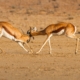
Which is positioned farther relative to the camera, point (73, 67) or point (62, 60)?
point (62, 60)

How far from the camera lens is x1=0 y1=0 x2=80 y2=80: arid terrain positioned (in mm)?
10086

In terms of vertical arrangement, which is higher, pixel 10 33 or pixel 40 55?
pixel 10 33

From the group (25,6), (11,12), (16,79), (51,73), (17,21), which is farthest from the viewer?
(25,6)

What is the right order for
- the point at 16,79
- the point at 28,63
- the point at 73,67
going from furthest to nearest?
the point at 28,63 → the point at 73,67 → the point at 16,79

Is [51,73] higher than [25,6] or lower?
lower

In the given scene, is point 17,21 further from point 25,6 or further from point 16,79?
point 16,79

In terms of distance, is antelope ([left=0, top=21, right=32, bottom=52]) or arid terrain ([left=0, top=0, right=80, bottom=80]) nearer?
arid terrain ([left=0, top=0, right=80, bottom=80])

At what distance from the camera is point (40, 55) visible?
43.5 feet

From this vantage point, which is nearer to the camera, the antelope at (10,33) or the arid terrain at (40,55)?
the arid terrain at (40,55)

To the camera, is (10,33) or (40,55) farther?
(10,33)

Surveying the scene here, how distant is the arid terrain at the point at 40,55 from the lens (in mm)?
10086

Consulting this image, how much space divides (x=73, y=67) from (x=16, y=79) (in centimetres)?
215

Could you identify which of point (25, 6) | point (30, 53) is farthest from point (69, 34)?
point (25, 6)

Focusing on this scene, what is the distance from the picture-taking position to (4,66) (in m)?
11.4
